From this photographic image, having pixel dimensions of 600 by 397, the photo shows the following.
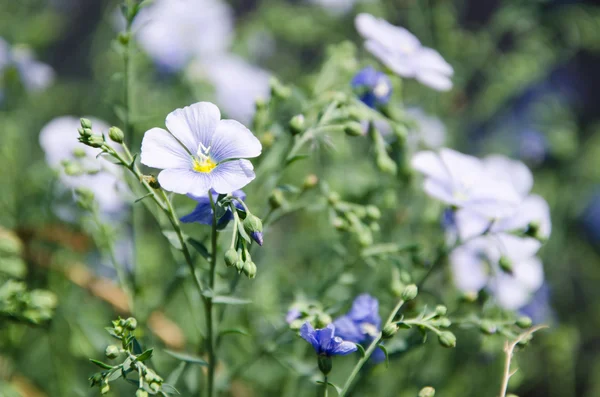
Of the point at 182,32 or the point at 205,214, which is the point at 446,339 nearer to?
the point at 205,214

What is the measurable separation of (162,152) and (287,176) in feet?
2.29

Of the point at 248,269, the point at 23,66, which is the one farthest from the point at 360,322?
the point at 23,66

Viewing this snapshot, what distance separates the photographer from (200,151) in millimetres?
689

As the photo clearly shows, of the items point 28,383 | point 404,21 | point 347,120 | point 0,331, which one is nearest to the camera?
point 347,120

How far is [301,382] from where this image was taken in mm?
1027

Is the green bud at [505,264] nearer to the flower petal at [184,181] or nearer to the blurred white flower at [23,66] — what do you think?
the flower petal at [184,181]

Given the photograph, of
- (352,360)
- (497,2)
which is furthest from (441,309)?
(497,2)

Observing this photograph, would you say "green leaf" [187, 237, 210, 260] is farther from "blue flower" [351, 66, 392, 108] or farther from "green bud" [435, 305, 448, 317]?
"blue flower" [351, 66, 392, 108]

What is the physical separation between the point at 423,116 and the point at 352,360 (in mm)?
759

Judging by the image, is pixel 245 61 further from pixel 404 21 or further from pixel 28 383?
pixel 28 383

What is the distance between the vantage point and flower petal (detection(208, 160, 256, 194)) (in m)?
0.61

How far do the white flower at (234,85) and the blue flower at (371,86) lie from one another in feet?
1.96

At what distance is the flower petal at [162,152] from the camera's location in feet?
2.03

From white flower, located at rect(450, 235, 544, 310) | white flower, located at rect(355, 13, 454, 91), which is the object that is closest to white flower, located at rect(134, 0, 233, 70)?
white flower, located at rect(355, 13, 454, 91)
